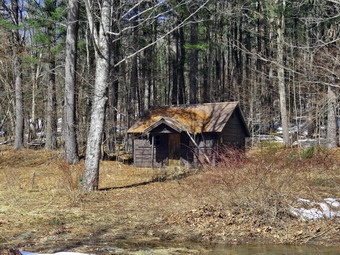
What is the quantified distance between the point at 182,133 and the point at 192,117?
1.02 m

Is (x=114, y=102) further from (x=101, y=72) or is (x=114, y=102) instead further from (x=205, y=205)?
(x=205, y=205)

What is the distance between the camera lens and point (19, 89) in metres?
25.8

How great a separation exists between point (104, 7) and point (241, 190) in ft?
24.3

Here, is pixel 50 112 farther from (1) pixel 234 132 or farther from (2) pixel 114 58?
(1) pixel 234 132

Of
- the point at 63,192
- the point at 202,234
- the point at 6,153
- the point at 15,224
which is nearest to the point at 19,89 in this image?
the point at 6,153

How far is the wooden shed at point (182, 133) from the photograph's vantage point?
877 inches

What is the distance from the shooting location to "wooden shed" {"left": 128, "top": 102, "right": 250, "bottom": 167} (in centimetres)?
2227

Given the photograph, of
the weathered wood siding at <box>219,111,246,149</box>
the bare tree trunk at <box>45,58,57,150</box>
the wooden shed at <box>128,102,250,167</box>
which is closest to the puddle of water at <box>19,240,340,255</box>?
the wooden shed at <box>128,102,250,167</box>

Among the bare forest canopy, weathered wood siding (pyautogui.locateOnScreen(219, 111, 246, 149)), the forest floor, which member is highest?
the bare forest canopy

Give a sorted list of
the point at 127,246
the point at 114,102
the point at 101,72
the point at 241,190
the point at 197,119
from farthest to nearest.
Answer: the point at 114,102 < the point at 197,119 < the point at 101,72 < the point at 241,190 < the point at 127,246

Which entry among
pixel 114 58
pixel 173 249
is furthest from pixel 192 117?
pixel 173 249

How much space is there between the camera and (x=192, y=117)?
23281 mm

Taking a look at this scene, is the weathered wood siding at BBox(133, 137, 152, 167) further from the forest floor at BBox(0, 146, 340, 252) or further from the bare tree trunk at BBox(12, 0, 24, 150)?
the forest floor at BBox(0, 146, 340, 252)

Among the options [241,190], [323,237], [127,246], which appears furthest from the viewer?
[241,190]
